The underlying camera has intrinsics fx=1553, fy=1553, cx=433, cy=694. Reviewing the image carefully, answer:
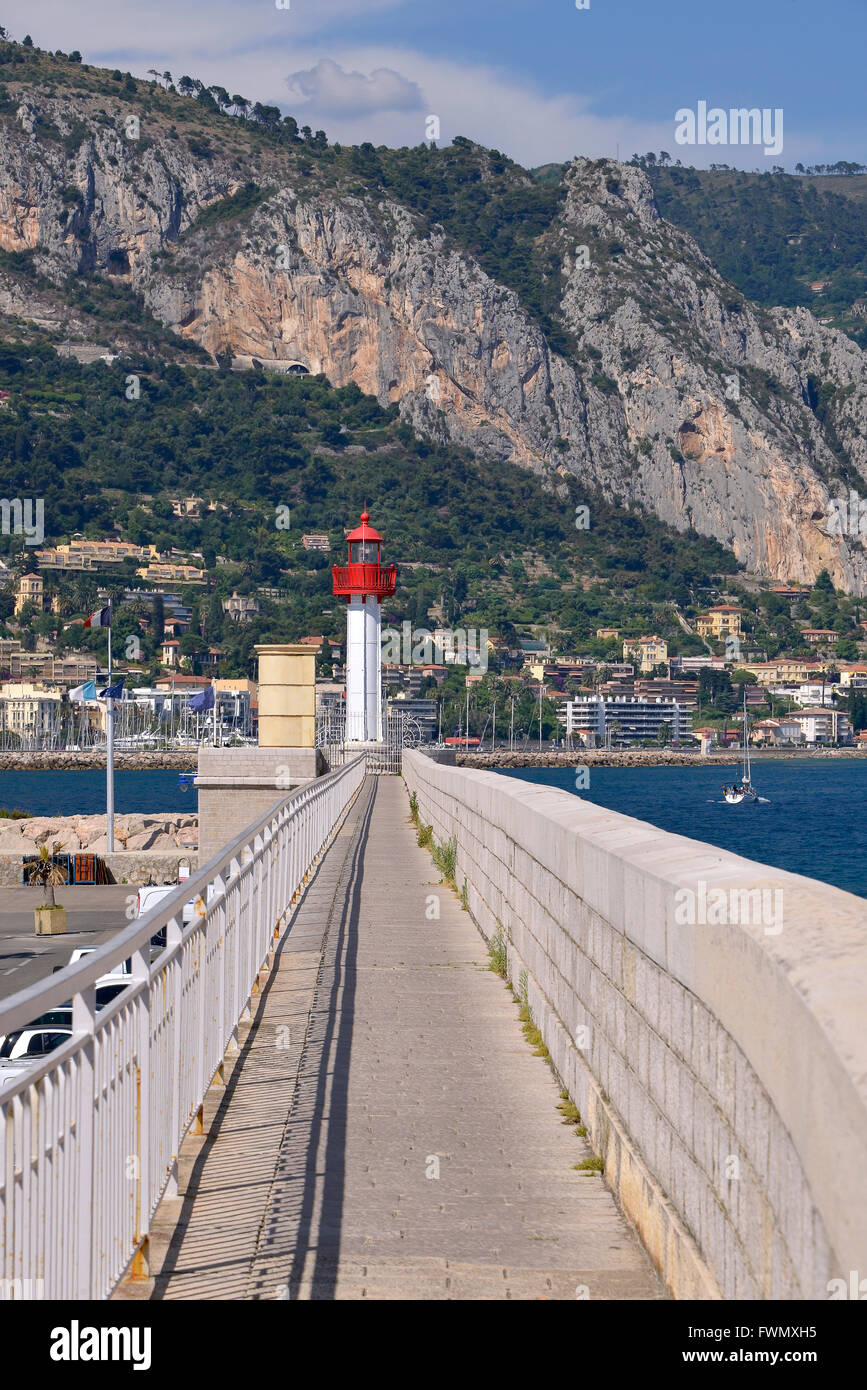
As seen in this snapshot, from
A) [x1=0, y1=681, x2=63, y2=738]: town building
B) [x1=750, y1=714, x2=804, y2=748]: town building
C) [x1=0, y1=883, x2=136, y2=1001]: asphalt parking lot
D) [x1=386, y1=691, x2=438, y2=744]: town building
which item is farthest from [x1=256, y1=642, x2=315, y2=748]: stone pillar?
[x1=750, y1=714, x2=804, y2=748]: town building

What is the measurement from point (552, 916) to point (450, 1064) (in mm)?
947

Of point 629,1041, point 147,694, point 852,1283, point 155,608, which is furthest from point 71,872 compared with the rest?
point 155,608

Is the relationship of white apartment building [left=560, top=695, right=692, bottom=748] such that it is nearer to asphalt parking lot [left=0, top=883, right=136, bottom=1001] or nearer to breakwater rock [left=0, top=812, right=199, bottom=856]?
breakwater rock [left=0, top=812, right=199, bottom=856]

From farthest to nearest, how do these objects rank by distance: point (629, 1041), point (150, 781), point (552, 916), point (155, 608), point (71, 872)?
point (155, 608)
point (150, 781)
point (71, 872)
point (552, 916)
point (629, 1041)

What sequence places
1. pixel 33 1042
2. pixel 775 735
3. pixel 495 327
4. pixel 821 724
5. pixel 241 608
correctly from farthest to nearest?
pixel 821 724 → pixel 775 735 → pixel 241 608 → pixel 495 327 → pixel 33 1042

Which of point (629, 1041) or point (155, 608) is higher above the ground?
point (155, 608)

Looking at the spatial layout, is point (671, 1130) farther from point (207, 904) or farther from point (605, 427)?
point (605, 427)

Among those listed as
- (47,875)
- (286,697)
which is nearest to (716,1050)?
(286,697)

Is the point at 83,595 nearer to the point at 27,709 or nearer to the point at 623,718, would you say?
the point at 27,709

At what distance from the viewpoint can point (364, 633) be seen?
54.0m

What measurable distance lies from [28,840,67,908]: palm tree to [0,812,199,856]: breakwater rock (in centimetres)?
374

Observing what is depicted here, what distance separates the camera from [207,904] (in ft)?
23.2

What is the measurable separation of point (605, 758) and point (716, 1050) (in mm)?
163004

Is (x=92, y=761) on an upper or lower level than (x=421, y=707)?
lower
